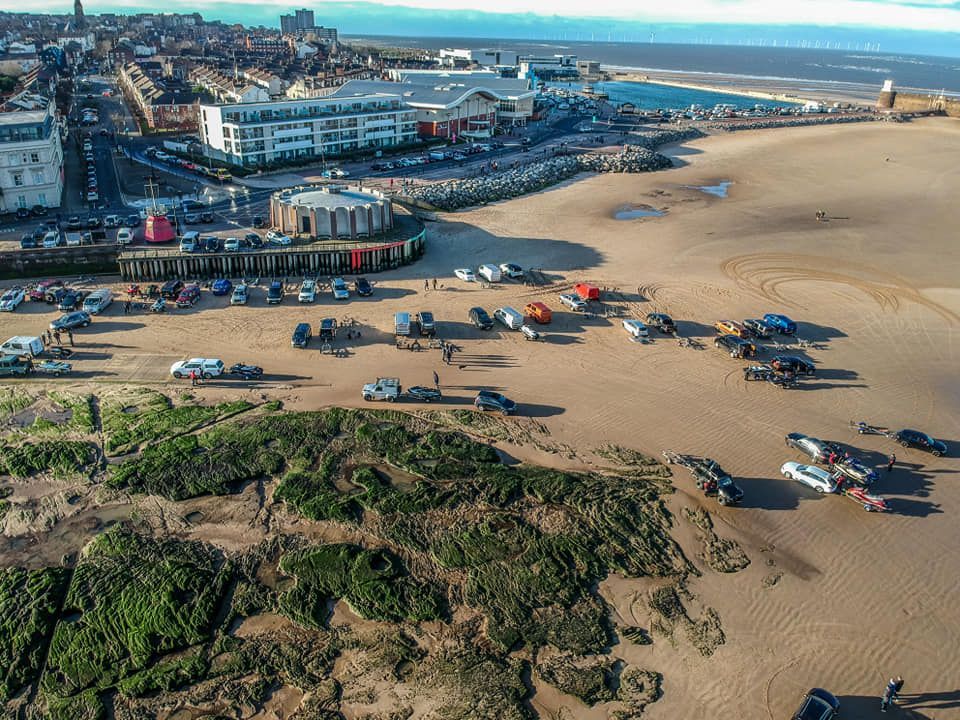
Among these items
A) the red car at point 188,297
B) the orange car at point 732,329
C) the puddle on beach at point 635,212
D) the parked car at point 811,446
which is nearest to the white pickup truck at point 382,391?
the red car at point 188,297

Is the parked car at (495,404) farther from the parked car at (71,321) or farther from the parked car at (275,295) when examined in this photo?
the parked car at (71,321)

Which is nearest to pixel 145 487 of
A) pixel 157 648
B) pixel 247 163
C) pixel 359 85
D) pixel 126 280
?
pixel 157 648

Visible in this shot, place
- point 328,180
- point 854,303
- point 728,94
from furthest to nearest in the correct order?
point 728,94 → point 328,180 → point 854,303

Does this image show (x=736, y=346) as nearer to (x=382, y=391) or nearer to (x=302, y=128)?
(x=382, y=391)

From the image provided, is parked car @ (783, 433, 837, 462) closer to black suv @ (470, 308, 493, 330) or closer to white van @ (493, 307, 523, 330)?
white van @ (493, 307, 523, 330)

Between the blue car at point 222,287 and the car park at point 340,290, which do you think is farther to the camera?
the blue car at point 222,287

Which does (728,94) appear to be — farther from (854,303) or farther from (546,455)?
(546,455)

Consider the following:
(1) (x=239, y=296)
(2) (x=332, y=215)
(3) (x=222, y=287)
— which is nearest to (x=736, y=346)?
(2) (x=332, y=215)
